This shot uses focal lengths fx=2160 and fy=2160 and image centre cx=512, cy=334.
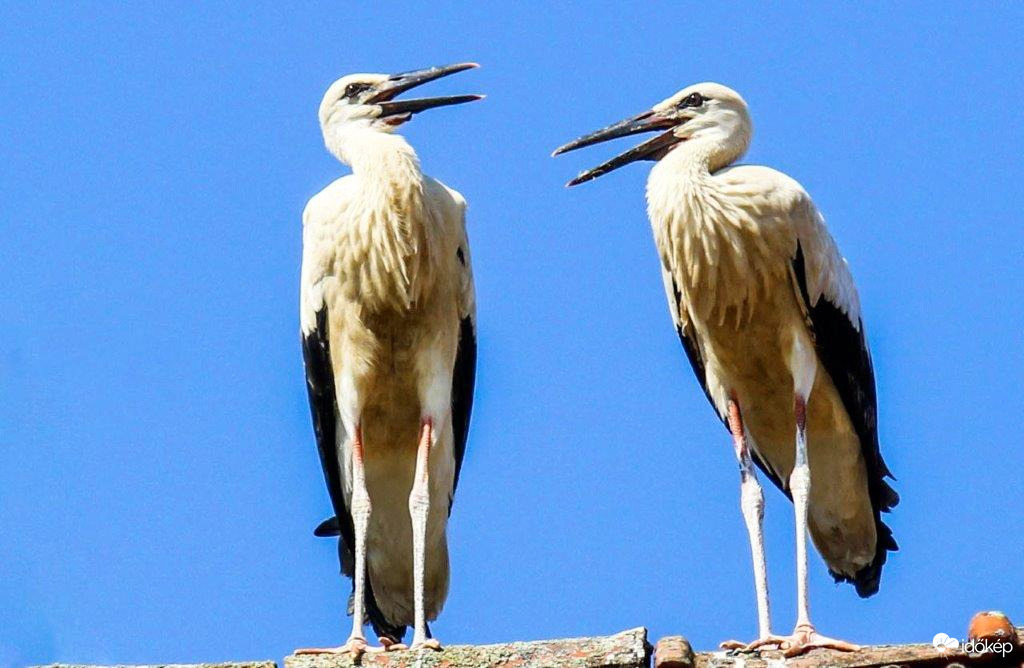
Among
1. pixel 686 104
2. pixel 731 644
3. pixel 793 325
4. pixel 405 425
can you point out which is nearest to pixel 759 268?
pixel 793 325

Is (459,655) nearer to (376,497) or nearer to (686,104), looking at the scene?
(376,497)

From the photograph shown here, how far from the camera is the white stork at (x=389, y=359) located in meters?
8.47

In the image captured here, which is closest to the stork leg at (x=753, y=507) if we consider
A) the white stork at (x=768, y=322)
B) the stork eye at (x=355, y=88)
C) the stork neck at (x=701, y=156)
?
the white stork at (x=768, y=322)

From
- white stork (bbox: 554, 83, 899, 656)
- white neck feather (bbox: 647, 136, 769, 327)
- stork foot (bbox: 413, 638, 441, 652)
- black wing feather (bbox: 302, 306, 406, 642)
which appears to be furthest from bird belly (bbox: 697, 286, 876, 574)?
stork foot (bbox: 413, 638, 441, 652)

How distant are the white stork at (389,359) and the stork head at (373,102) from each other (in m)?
0.20

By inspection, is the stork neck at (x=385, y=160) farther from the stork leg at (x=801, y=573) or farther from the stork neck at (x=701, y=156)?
the stork leg at (x=801, y=573)

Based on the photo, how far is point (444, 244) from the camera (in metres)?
8.62

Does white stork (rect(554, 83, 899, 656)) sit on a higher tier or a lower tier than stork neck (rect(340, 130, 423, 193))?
lower

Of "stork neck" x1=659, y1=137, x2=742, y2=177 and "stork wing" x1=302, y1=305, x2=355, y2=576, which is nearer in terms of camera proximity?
"stork neck" x1=659, y1=137, x2=742, y2=177

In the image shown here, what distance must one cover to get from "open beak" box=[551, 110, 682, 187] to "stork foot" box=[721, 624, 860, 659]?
250 centimetres

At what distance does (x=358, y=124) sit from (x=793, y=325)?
6.71ft

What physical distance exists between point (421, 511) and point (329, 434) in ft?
2.29

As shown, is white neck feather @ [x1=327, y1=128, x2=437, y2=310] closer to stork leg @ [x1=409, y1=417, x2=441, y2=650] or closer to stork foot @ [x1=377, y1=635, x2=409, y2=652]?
stork leg @ [x1=409, y1=417, x2=441, y2=650]

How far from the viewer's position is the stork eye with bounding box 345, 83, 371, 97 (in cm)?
914
